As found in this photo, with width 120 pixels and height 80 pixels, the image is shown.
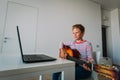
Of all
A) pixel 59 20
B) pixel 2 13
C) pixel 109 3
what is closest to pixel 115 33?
pixel 109 3

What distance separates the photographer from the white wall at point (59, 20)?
3088mm

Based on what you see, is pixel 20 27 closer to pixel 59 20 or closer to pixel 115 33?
pixel 59 20

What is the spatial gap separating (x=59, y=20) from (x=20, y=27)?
132 cm

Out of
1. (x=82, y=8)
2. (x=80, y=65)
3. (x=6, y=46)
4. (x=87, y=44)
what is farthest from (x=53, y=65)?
(x=82, y=8)

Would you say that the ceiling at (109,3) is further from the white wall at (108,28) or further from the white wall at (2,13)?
the white wall at (2,13)

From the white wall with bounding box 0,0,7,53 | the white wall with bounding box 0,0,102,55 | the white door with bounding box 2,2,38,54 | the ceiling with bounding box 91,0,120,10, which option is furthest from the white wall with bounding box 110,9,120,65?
the white wall with bounding box 0,0,7,53

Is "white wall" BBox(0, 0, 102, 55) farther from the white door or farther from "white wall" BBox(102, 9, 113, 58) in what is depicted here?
"white wall" BBox(102, 9, 113, 58)

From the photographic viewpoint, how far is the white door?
263cm

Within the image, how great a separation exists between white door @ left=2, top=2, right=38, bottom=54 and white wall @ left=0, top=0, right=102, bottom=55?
0.15 metres

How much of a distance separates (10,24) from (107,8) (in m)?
4.69

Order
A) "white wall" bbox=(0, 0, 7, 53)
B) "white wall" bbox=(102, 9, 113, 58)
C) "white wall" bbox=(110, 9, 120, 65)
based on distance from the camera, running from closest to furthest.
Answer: "white wall" bbox=(0, 0, 7, 53)
"white wall" bbox=(110, 9, 120, 65)
"white wall" bbox=(102, 9, 113, 58)

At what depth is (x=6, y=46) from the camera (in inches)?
102

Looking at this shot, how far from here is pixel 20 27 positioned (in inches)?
110

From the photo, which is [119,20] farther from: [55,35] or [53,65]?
[53,65]
